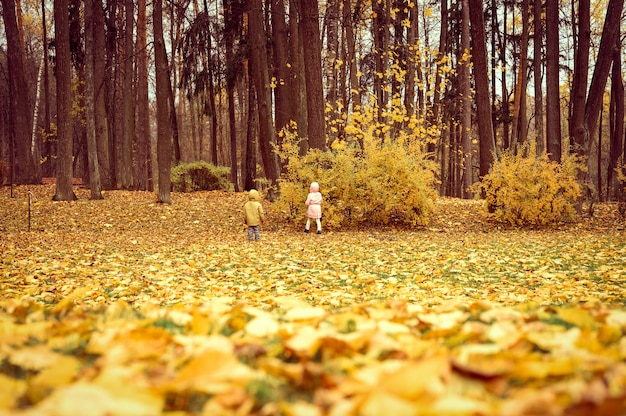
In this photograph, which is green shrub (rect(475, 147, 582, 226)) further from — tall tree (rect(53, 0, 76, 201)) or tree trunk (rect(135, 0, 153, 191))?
tree trunk (rect(135, 0, 153, 191))

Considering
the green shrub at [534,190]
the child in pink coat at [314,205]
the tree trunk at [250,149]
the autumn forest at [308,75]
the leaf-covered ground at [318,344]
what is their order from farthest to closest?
the tree trunk at [250,149], the autumn forest at [308,75], the green shrub at [534,190], the child in pink coat at [314,205], the leaf-covered ground at [318,344]

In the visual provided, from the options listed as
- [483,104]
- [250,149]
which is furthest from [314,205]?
[250,149]

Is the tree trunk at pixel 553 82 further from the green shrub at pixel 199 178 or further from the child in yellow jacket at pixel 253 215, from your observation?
the green shrub at pixel 199 178

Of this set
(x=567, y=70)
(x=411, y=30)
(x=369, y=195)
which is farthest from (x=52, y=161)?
(x=567, y=70)

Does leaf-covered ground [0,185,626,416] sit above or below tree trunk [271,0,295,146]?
below

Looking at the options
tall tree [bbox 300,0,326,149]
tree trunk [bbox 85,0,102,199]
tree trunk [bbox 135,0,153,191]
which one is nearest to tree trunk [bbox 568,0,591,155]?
tall tree [bbox 300,0,326,149]

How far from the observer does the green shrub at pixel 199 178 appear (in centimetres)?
2064

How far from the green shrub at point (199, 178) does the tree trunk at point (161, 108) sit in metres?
4.31

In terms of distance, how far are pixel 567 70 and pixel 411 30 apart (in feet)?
35.0

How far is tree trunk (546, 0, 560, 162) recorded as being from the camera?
14547 millimetres

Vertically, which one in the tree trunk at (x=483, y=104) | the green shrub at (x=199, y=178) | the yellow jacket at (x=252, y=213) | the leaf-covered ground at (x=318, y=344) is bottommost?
the leaf-covered ground at (x=318, y=344)

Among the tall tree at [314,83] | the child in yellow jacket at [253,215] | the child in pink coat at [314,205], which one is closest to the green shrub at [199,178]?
the tall tree at [314,83]

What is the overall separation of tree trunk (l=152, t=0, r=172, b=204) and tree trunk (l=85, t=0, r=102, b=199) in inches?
85.8

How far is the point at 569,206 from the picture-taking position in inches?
503
